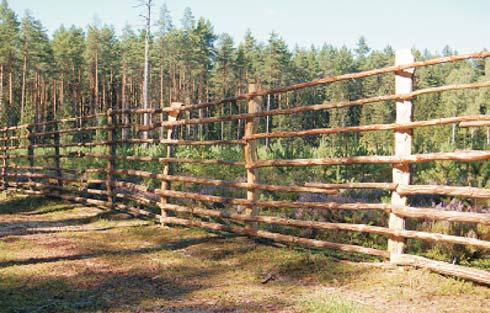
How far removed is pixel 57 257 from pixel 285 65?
65.7m

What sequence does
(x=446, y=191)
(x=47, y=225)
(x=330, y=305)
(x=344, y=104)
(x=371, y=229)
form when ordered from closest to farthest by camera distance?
(x=330, y=305) < (x=446, y=191) < (x=371, y=229) < (x=344, y=104) < (x=47, y=225)

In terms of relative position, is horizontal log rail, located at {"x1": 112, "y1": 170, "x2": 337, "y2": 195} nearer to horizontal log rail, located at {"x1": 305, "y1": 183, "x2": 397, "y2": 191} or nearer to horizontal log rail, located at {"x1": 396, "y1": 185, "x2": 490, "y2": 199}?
horizontal log rail, located at {"x1": 305, "y1": 183, "x2": 397, "y2": 191}

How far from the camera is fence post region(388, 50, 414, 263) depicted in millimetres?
4984

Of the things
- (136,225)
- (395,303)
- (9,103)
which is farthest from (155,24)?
(395,303)

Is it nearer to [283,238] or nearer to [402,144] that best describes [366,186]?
[402,144]

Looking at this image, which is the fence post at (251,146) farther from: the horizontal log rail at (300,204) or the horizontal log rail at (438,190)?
the horizontal log rail at (438,190)

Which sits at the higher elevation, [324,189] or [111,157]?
[111,157]

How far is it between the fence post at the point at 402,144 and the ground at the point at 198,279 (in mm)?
271

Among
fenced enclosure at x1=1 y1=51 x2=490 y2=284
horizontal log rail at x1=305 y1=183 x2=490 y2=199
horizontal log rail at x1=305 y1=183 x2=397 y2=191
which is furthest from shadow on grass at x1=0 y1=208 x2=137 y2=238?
horizontal log rail at x1=305 y1=183 x2=490 y2=199

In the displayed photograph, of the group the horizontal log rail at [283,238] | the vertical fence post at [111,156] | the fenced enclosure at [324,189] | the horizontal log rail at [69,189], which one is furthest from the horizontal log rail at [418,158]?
the horizontal log rail at [69,189]

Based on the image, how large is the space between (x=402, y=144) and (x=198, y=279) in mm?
2577

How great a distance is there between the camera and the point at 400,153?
16.5 feet

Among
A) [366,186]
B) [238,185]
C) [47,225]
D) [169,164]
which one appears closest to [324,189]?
[366,186]

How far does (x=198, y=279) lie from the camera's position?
16.5 feet
